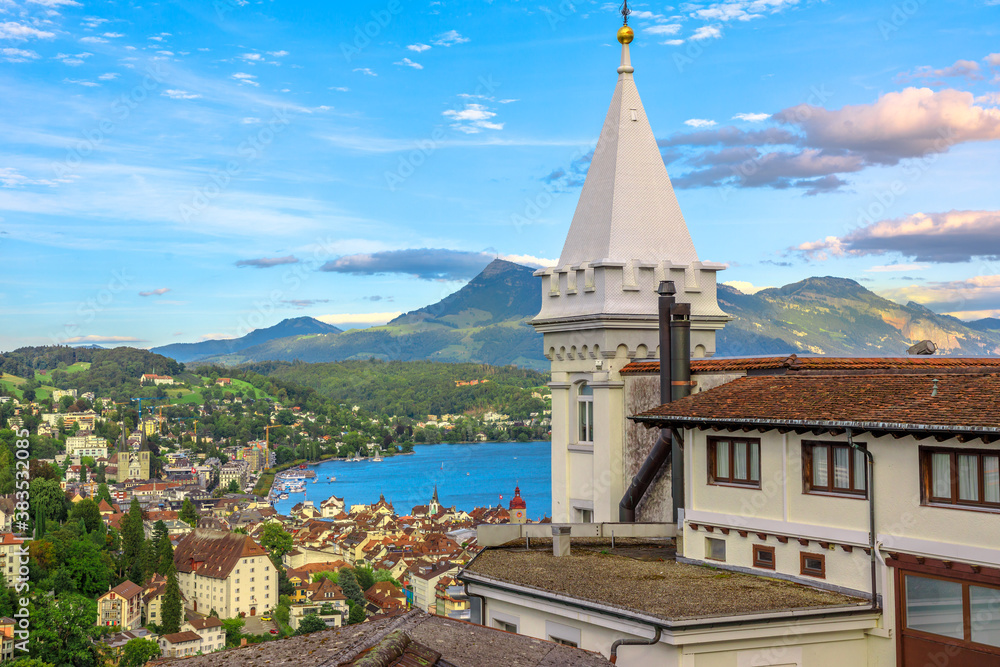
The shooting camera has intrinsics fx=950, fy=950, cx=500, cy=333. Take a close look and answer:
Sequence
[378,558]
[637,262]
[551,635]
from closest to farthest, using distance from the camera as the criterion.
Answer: [551,635], [637,262], [378,558]

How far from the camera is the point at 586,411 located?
1374 cm

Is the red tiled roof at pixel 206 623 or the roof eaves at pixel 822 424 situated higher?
the roof eaves at pixel 822 424

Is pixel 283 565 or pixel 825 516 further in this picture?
pixel 283 565

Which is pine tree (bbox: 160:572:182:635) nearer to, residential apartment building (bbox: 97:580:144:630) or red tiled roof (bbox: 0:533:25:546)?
residential apartment building (bbox: 97:580:144:630)

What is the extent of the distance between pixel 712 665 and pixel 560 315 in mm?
6897

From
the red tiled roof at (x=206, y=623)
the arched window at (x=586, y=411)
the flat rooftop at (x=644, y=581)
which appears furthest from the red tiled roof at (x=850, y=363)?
the red tiled roof at (x=206, y=623)

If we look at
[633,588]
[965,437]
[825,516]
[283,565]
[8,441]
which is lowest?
[283,565]

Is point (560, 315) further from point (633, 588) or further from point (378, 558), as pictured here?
point (378, 558)

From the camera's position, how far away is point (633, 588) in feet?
27.8

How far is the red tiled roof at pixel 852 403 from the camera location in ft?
23.6

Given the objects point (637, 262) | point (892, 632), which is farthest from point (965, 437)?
point (637, 262)

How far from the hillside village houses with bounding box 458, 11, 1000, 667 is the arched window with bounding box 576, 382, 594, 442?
870 mm

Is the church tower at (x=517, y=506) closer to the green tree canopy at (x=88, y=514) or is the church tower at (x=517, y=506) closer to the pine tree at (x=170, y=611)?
the pine tree at (x=170, y=611)

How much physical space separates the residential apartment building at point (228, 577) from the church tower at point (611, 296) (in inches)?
3505
